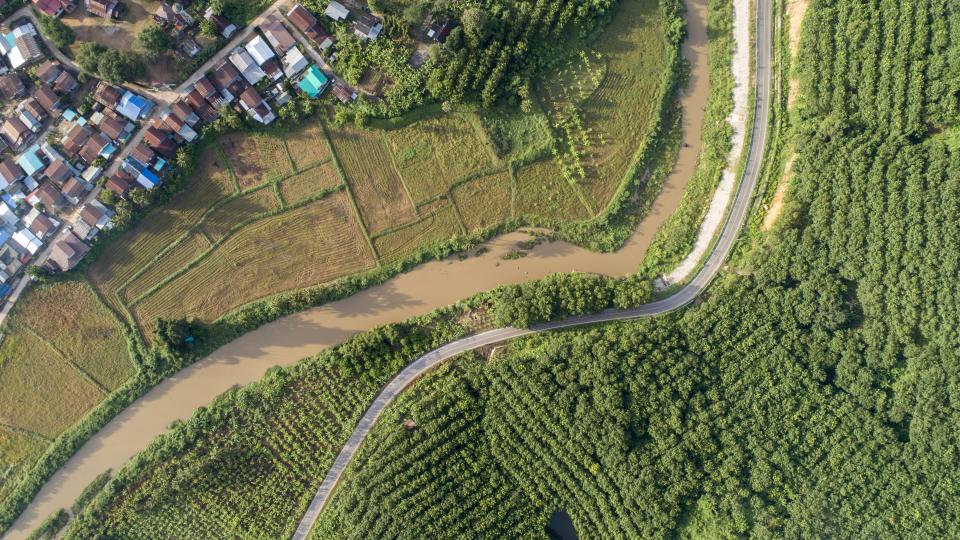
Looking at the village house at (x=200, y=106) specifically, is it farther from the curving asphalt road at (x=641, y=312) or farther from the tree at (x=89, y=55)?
the curving asphalt road at (x=641, y=312)

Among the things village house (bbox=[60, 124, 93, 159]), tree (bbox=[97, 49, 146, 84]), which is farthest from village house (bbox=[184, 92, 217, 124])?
village house (bbox=[60, 124, 93, 159])

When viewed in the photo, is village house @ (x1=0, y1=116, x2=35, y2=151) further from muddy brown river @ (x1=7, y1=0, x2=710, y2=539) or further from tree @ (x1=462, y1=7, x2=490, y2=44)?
tree @ (x1=462, y1=7, x2=490, y2=44)

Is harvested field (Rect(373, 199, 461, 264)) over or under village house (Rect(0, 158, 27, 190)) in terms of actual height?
under

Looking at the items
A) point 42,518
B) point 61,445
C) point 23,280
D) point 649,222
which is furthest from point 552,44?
point 42,518

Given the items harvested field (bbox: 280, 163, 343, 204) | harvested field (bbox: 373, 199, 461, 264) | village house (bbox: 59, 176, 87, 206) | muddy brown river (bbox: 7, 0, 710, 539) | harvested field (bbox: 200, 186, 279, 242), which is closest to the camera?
village house (bbox: 59, 176, 87, 206)

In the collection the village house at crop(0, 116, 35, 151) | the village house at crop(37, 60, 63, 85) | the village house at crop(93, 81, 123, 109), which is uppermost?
the village house at crop(37, 60, 63, 85)

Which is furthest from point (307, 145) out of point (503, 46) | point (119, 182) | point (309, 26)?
point (503, 46)

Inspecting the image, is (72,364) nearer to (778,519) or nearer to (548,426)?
(548,426)
